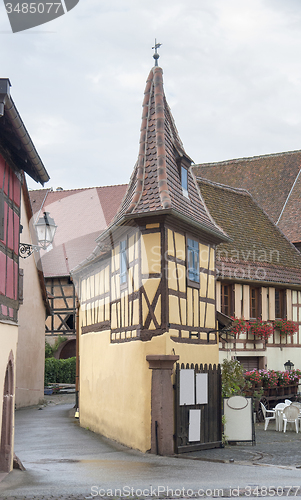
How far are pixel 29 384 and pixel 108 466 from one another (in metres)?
14.5

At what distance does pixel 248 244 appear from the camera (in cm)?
2188

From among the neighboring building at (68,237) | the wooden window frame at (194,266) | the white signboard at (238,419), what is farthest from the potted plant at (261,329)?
the neighboring building at (68,237)

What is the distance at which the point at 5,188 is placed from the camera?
9617 millimetres

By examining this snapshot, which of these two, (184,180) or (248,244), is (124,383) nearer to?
(184,180)

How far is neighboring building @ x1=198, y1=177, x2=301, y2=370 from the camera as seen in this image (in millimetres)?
19609

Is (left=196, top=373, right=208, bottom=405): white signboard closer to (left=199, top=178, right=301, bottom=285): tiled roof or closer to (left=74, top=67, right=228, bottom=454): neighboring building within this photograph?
(left=74, top=67, right=228, bottom=454): neighboring building

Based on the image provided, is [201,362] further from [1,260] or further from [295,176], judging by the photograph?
[295,176]

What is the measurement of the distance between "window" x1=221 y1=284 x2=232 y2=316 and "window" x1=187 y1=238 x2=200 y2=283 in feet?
19.3

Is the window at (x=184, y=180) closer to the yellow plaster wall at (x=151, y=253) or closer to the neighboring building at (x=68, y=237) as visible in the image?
the yellow plaster wall at (x=151, y=253)

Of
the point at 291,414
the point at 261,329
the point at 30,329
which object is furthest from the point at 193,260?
the point at 30,329

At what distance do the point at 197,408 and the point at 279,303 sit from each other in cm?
970

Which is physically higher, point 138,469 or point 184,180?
point 184,180

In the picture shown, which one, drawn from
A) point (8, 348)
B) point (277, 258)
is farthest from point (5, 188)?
point (277, 258)

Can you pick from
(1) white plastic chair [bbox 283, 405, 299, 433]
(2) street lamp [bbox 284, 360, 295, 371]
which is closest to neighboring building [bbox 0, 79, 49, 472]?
(1) white plastic chair [bbox 283, 405, 299, 433]
